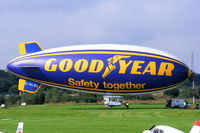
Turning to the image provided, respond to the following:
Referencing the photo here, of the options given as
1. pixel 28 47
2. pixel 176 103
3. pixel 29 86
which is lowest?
pixel 176 103

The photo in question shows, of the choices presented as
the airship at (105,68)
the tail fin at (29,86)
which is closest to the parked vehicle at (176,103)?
the airship at (105,68)

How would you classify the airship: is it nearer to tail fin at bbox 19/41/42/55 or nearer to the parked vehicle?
tail fin at bbox 19/41/42/55

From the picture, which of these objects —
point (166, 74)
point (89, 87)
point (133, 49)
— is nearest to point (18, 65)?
point (89, 87)

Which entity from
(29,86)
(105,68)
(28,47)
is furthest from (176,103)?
(28,47)

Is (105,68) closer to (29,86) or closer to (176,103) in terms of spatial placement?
(29,86)

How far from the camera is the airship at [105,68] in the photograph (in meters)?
63.6

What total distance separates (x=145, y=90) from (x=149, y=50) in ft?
21.8

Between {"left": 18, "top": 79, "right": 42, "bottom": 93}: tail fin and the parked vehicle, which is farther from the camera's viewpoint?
the parked vehicle

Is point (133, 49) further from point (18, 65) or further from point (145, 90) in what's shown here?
point (18, 65)

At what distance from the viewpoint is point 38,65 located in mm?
65000

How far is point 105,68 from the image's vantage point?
63438mm

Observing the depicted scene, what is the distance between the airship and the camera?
63594mm

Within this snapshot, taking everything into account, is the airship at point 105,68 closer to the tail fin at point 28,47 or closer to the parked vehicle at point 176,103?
the tail fin at point 28,47

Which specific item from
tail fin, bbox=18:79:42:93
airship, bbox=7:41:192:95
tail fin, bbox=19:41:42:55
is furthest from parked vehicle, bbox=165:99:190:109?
tail fin, bbox=19:41:42:55
